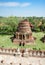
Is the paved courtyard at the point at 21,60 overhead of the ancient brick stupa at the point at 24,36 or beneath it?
beneath

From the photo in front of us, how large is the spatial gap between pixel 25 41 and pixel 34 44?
1.40m

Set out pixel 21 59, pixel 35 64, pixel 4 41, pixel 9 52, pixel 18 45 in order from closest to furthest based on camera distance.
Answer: pixel 35 64 → pixel 21 59 → pixel 9 52 → pixel 18 45 → pixel 4 41

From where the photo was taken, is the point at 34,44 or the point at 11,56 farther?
the point at 34,44

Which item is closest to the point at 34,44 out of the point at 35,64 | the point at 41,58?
the point at 41,58

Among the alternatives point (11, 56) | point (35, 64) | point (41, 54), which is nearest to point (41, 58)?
point (41, 54)

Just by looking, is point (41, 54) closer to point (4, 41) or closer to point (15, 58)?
point (15, 58)

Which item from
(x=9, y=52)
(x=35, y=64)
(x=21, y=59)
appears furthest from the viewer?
(x=9, y=52)

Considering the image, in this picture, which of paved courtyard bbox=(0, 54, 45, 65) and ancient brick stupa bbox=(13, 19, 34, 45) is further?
ancient brick stupa bbox=(13, 19, 34, 45)

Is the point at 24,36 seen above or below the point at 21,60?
above

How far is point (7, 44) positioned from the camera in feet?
78.5

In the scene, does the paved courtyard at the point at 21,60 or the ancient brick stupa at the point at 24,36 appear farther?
the ancient brick stupa at the point at 24,36

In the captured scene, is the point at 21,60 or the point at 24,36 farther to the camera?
the point at 24,36

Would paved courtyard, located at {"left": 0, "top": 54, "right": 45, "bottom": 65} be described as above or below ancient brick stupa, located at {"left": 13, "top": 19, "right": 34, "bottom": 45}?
below

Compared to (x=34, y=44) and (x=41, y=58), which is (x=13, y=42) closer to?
(x=34, y=44)
